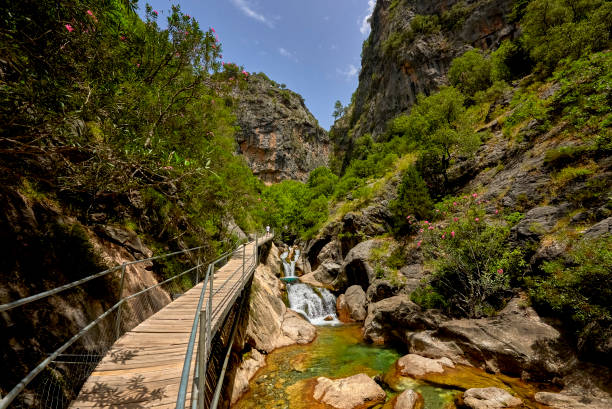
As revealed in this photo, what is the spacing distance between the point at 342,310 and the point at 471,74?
2879 cm

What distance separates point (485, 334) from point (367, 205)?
49.8 ft

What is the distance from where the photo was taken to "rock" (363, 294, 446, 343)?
1028 centimetres

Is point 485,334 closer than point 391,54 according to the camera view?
Yes

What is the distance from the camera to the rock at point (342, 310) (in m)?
15.1

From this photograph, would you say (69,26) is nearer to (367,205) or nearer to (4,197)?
(4,197)

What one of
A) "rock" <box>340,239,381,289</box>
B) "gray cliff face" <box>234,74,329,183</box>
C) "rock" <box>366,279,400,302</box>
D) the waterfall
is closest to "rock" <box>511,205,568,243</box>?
"rock" <box>366,279,400,302</box>

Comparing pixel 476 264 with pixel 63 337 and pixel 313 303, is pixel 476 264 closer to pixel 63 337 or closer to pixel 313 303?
pixel 313 303

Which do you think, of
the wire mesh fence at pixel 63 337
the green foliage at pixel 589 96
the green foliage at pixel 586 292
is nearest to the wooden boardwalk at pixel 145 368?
the wire mesh fence at pixel 63 337

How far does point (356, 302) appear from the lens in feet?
50.3

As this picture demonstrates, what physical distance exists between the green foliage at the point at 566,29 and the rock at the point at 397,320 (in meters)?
17.9

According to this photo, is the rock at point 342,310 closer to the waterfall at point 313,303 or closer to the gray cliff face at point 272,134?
the waterfall at point 313,303

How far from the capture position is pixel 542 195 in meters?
10.2

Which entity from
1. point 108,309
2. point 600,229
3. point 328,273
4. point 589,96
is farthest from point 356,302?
point 589,96

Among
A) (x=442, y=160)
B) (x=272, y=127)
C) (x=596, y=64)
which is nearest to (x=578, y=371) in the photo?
(x=596, y=64)
